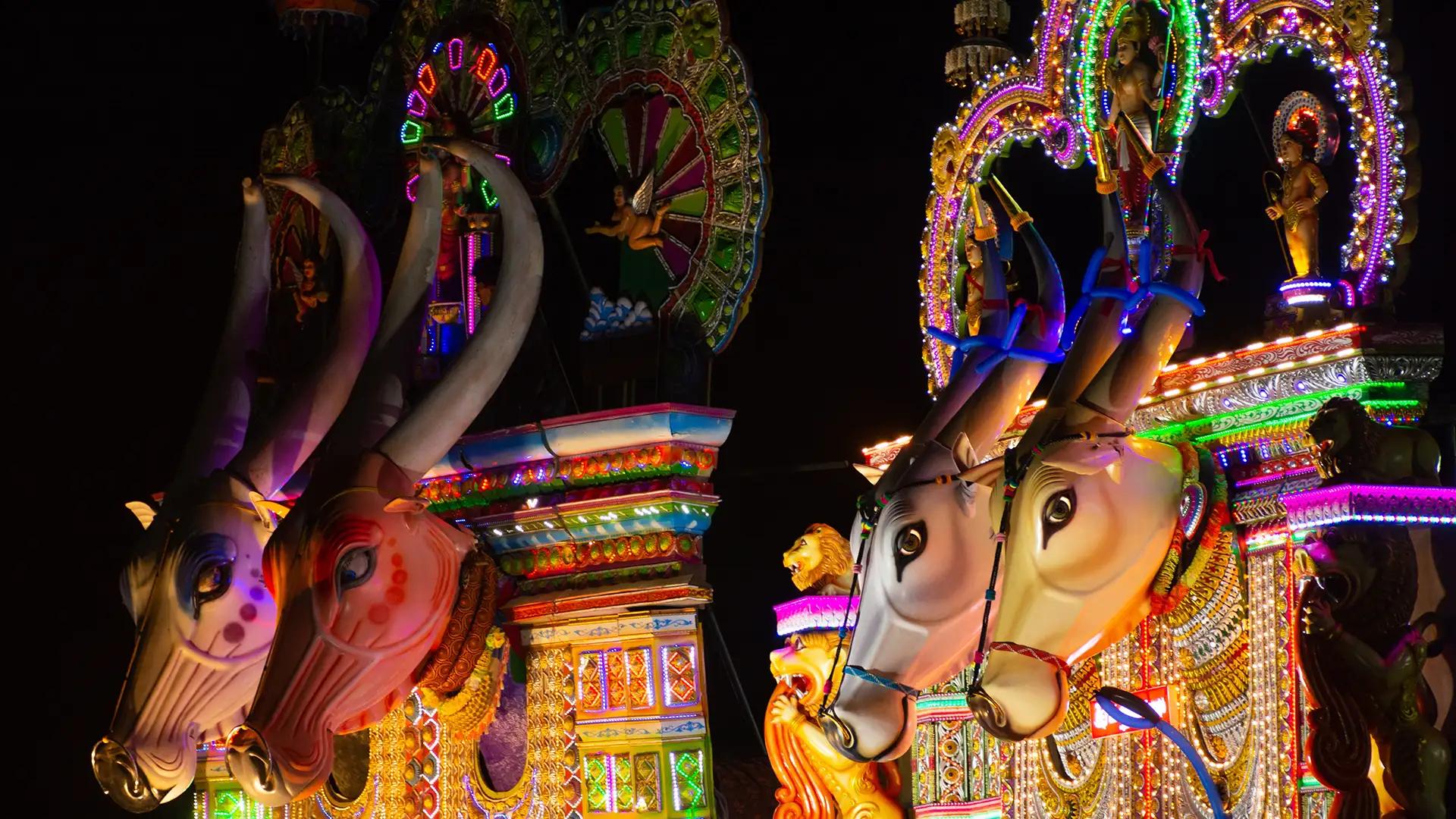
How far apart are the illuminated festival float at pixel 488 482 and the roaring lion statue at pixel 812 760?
1.55 feet

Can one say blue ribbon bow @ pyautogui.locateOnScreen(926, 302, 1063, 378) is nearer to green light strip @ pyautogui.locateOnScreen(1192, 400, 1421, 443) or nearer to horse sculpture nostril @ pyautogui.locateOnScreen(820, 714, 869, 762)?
green light strip @ pyautogui.locateOnScreen(1192, 400, 1421, 443)

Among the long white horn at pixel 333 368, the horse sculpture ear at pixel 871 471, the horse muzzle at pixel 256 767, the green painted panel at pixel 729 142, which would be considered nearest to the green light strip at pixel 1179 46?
the horse sculpture ear at pixel 871 471

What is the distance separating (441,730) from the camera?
792 centimetres

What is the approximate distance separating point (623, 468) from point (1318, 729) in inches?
102

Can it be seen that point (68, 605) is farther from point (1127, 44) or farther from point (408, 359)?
point (1127, 44)

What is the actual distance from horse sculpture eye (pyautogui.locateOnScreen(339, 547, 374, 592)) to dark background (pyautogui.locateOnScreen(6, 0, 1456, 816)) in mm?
1380

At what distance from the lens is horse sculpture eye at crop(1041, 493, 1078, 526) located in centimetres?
580

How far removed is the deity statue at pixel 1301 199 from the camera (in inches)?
229

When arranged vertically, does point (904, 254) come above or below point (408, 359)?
above

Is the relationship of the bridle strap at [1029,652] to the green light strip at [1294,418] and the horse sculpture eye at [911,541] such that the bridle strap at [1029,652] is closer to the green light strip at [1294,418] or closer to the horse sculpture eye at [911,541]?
the horse sculpture eye at [911,541]

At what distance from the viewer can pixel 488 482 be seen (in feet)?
25.6

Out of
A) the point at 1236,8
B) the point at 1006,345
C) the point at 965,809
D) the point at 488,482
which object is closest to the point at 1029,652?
the point at 1006,345

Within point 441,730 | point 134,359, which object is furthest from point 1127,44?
point 134,359

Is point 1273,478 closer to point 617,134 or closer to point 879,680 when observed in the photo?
point 879,680
